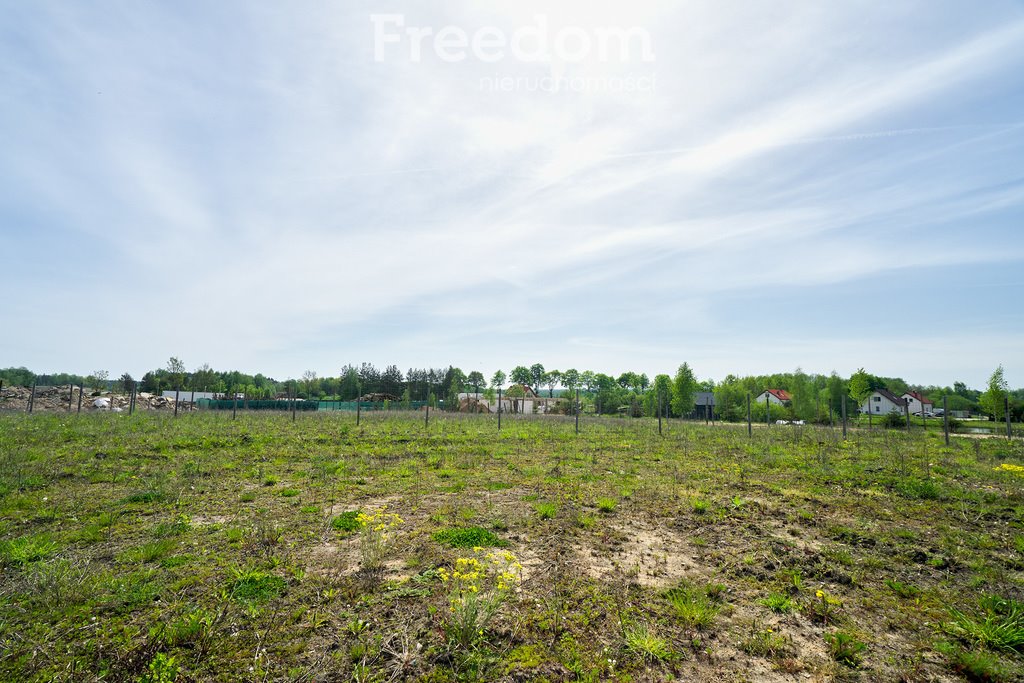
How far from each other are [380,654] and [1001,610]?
6.70 meters

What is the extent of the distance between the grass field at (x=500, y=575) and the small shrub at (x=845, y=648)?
0.02 metres

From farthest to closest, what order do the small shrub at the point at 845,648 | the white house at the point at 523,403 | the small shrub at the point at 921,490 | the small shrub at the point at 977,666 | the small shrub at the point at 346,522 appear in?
the white house at the point at 523,403 → the small shrub at the point at 921,490 → the small shrub at the point at 346,522 → the small shrub at the point at 845,648 → the small shrub at the point at 977,666

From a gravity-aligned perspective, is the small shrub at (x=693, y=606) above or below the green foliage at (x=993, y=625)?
below

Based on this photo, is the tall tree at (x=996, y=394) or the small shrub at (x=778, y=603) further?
the tall tree at (x=996, y=394)

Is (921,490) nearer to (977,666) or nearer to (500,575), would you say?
(977,666)

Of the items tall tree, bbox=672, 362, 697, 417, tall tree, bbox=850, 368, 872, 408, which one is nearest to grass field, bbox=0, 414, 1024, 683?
tall tree, bbox=672, 362, 697, 417

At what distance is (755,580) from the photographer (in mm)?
5715

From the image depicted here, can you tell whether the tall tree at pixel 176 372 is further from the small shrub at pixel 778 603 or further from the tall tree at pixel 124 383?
the small shrub at pixel 778 603

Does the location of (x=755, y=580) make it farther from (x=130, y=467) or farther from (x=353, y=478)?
(x=130, y=467)

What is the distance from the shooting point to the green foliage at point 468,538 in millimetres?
6609

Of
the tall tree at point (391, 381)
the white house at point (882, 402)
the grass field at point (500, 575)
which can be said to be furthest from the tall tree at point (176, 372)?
the white house at point (882, 402)

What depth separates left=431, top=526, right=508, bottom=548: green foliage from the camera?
661 cm

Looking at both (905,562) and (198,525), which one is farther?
(198,525)

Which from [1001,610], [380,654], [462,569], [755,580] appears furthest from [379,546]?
[1001,610]
